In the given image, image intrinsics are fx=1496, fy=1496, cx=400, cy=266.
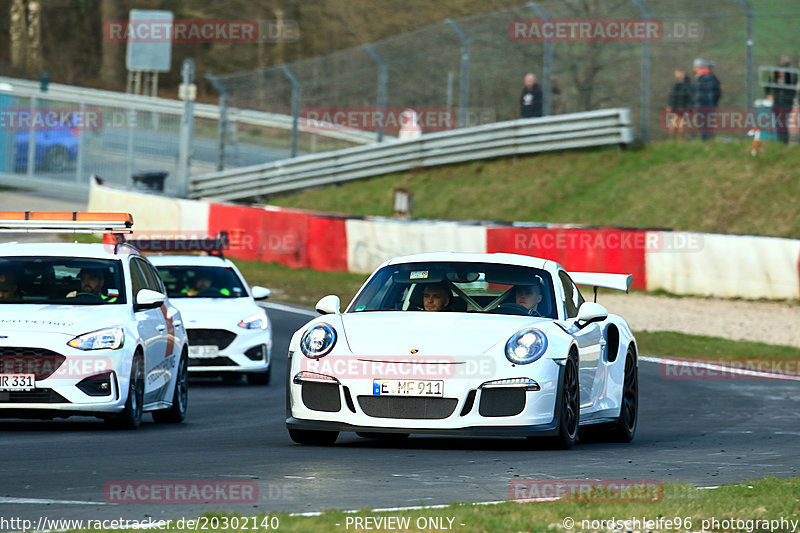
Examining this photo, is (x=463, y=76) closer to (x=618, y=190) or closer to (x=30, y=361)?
(x=618, y=190)

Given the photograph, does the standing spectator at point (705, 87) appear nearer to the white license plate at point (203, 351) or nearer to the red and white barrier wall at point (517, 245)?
the red and white barrier wall at point (517, 245)

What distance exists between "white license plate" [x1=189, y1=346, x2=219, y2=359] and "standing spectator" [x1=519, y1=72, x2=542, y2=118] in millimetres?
16375

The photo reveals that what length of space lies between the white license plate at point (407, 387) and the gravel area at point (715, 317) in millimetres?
11765

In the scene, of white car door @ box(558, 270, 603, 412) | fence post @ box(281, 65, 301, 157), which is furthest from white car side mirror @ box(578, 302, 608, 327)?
fence post @ box(281, 65, 301, 157)

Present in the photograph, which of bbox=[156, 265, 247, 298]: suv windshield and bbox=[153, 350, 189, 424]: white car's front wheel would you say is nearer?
bbox=[153, 350, 189, 424]: white car's front wheel

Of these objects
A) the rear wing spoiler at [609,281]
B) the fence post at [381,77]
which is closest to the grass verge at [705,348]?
the rear wing spoiler at [609,281]

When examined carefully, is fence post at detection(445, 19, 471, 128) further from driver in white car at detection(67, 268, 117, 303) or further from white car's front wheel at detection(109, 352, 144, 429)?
white car's front wheel at detection(109, 352, 144, 429)

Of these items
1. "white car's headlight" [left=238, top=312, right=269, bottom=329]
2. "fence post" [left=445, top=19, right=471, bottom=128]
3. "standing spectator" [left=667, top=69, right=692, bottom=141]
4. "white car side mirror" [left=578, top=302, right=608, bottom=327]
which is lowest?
"white car's headlight" [left=238, top=312, right=269, bottom=329]

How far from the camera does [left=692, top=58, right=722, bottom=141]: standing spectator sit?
94.3 feet

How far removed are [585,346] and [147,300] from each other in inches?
135

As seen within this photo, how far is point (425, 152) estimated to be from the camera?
3556cm

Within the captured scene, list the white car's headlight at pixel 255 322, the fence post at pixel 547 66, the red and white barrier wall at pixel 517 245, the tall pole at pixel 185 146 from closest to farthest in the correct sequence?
the white car's headlight at pixel 255 322
the red and white barrier wall at pixel 517 245
the fence post at pixel 547 66
the tall pole at pixel 185 146

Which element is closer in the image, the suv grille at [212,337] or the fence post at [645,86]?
the suv grille at [212,337]

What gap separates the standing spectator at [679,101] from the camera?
29.4 m
